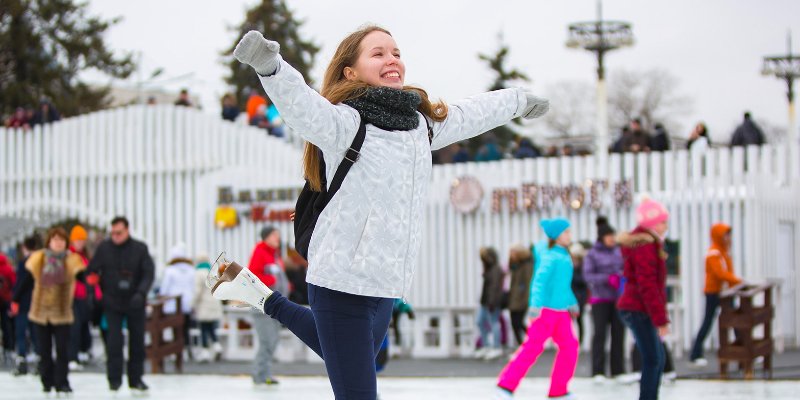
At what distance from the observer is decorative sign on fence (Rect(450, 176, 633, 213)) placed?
18297 millimetres

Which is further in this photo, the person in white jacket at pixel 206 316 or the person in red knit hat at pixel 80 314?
the person in white jacket at pixel 206 316

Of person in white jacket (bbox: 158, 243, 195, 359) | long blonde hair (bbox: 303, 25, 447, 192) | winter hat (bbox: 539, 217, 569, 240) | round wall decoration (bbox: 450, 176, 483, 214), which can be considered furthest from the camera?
round wall decoration (bbox: 450, 176, 483, 214)

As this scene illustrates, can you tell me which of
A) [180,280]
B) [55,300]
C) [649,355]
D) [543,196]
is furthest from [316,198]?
[543,196]

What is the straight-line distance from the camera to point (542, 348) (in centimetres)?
945

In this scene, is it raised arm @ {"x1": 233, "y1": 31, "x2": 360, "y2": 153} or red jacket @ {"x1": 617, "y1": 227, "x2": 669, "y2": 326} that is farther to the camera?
red jacket @ {"x1": 617, "y1": 227, "x2": 669, "y2": 326}

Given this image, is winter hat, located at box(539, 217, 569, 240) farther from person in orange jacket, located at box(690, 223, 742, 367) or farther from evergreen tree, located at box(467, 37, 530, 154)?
evergreen tree, located at box(467, 37, 530, 154)

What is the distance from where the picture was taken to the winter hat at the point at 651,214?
8680 millimetres

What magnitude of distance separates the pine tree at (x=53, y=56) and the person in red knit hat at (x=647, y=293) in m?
36.5

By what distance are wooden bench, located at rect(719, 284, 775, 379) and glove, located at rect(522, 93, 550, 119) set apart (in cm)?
755

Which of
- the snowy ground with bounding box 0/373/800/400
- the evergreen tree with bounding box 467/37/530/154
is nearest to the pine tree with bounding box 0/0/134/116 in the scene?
the evergreen tree with bounding box 467/37/530/154

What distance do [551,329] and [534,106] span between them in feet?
15.2

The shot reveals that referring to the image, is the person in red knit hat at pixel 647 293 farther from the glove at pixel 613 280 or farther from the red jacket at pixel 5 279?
the red jacket at pixel 5 279

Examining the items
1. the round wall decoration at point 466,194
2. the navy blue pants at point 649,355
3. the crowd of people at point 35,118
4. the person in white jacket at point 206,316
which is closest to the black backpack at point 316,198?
the navy blue pants at point 649,355

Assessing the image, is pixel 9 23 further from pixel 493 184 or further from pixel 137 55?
pixel 493 184
